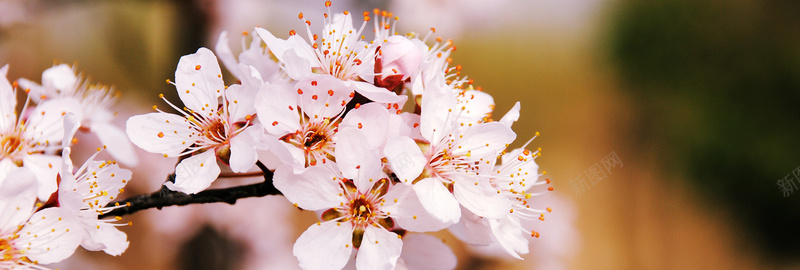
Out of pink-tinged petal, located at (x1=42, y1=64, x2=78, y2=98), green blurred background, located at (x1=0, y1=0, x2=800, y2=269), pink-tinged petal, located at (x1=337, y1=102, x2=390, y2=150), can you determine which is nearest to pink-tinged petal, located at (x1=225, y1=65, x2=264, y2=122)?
pink-tinged petal, located at (x1=337, y1=102, x2=390, y2=150)

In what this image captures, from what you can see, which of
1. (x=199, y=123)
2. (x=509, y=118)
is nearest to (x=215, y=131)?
(x=199, y=123)

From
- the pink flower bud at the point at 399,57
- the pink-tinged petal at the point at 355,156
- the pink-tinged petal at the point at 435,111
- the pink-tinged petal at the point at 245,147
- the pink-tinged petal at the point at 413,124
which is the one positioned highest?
the pink flower bud at the point at 399,57

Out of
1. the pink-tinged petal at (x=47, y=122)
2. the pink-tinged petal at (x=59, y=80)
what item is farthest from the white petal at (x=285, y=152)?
the pink-tinged petal at (x=59, y=80)

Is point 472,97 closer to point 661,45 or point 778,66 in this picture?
point 661,45

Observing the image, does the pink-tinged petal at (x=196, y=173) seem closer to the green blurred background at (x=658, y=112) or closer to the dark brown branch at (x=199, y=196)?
the dark brown branch at (x=199, y=196)

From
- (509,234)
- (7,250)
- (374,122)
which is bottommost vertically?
(7,250)

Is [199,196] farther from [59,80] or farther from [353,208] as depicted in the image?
[59,80]
